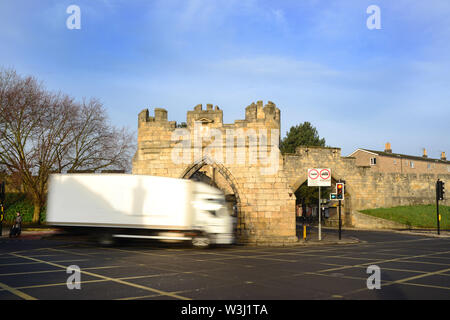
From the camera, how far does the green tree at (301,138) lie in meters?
55.7

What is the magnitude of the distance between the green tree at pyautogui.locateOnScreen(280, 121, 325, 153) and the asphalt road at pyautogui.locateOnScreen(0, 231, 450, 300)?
43.2 meters

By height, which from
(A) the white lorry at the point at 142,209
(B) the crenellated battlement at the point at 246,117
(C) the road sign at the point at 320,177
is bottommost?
(A) the white lorry at the point at 142,209

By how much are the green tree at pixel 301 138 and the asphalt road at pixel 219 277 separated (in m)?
43.2

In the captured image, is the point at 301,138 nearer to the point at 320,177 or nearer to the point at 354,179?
the point at 354,179

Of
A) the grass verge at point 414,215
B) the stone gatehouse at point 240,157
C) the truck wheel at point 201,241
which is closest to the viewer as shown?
the truck wheel at point 201,241

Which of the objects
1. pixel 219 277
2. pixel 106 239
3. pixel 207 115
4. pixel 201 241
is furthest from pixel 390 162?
pixel 219 277

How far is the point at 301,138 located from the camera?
55.7 m

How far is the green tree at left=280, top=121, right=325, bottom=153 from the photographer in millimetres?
55688

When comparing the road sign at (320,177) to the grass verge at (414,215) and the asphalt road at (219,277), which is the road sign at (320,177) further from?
the grass verge at (414,215)

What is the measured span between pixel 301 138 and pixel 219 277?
48671 mm

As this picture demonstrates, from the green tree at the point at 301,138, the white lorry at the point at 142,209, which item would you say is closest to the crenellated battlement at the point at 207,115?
the white lorry at the point at 142,209

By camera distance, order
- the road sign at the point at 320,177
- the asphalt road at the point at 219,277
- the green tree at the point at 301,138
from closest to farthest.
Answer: the asphalt road at the point at 219,277, the road sign at the point at 320,177, the green tree at the point at 301,138

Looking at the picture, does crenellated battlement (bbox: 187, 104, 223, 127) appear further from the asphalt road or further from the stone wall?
the stone wall
